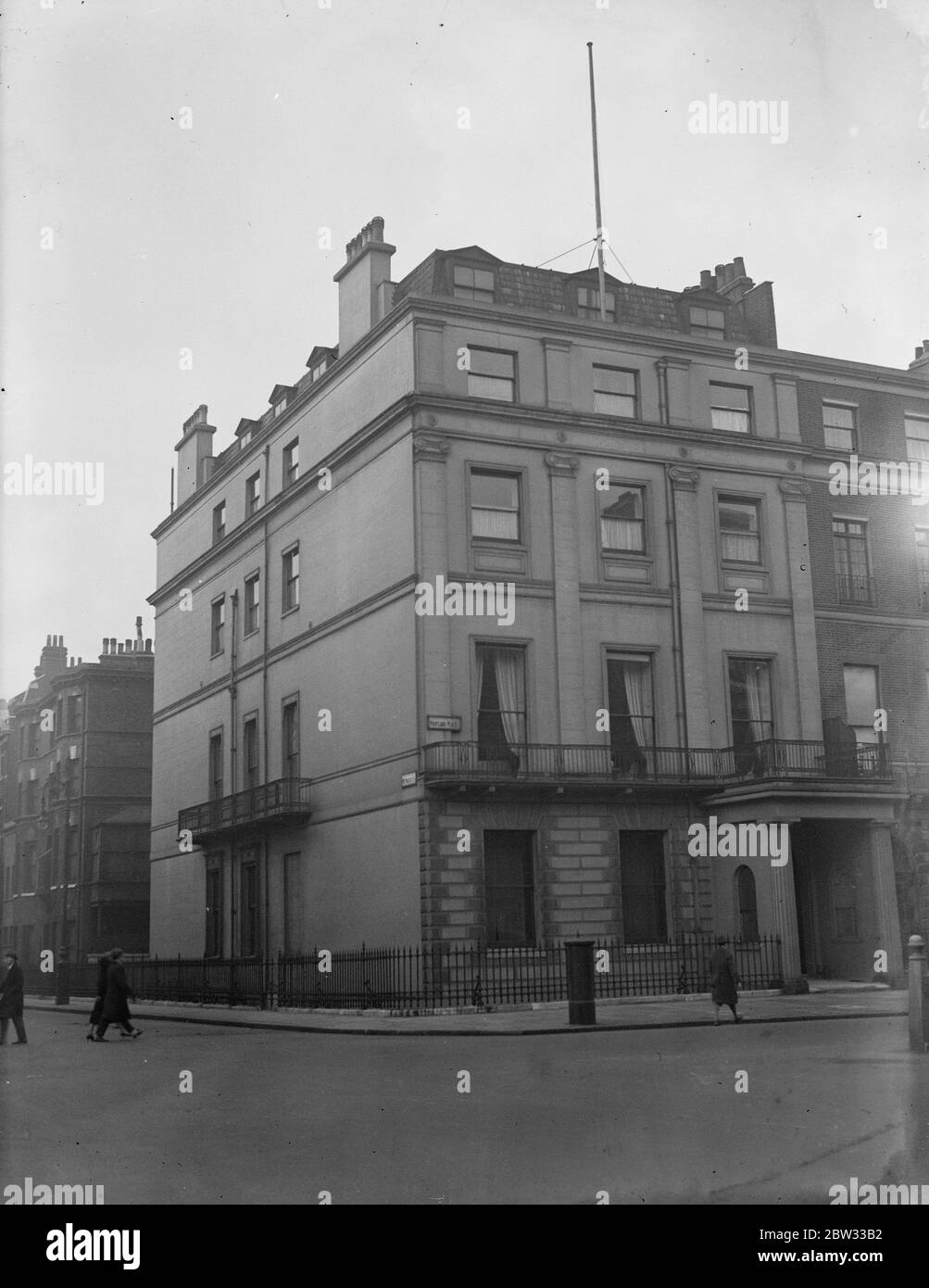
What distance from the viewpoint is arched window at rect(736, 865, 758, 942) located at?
30000 millimetres

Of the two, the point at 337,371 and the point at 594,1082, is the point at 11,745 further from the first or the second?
the point at 594,1082

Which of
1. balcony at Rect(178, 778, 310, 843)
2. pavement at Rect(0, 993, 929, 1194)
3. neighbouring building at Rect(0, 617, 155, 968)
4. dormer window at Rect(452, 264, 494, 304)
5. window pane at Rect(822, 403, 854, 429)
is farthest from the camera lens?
neighbouring building at Rect(0, 617, 155, 968)

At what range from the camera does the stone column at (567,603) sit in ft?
99.2

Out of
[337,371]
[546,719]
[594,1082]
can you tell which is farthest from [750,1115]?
[337,371]

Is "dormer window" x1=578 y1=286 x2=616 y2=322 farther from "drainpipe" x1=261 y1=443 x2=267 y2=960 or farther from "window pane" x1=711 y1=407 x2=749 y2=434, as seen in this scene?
"drainpipe" x1=261 y1=443 x2=267 y2=960

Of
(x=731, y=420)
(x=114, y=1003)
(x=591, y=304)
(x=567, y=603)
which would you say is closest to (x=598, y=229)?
(x=591, y=304)

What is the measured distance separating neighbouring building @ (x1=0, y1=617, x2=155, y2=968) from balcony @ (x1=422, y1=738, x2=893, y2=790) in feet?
97.9

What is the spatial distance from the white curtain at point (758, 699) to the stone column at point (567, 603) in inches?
177

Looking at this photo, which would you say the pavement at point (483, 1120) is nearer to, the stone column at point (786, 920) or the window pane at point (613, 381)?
the stone column at point (786, 920)

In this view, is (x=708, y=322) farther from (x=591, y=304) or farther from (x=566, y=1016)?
(x=566, y=1016)

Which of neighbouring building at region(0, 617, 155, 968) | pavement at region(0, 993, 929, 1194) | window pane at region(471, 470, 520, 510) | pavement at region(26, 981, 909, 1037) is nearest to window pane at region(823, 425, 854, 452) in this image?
window pane at region(471, 470, 520, 510)

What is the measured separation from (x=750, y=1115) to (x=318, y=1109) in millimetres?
3604

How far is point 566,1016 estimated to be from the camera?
23.6 metres
